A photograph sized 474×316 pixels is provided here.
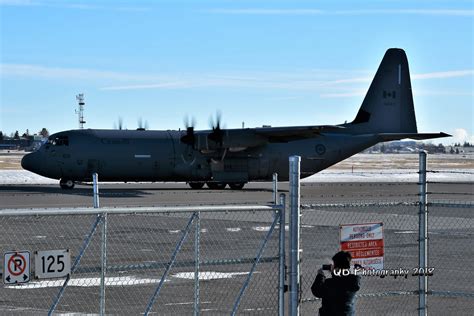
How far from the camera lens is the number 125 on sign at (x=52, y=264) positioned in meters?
7.95

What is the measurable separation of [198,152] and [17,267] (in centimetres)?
3368

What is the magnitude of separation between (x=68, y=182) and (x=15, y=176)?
2223 centimetres

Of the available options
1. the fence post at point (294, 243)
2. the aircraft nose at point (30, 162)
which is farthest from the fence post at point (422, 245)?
the aircraft nose at point (30, 162)

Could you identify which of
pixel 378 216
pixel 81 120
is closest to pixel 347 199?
pixel 378 216

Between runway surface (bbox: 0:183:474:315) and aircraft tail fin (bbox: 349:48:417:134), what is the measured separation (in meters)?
16.3

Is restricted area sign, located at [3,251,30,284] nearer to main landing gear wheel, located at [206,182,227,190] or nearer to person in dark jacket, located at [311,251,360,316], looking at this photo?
person in dark jacket, located at [311,251,360,316]

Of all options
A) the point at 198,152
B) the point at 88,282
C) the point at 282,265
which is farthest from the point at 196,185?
the point at 282,265

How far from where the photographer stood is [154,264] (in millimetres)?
8867

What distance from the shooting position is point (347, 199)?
35.8 m

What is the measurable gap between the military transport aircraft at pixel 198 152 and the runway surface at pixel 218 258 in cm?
745

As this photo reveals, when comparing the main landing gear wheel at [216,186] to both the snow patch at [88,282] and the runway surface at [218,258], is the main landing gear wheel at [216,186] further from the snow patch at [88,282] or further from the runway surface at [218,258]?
the snow patch at [88,282]

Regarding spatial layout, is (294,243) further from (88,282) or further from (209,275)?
(209,275)

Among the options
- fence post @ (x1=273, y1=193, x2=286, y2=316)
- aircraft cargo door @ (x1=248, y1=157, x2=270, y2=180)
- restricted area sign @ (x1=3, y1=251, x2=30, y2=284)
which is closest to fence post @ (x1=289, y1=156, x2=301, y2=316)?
fence post @ (x1=273, y1=193, x2=286, y2=316)

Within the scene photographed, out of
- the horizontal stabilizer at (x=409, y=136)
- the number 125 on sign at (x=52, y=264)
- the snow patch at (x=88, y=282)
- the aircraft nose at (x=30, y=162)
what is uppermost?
the horizontal stabilizer at (x=409, y=136)
